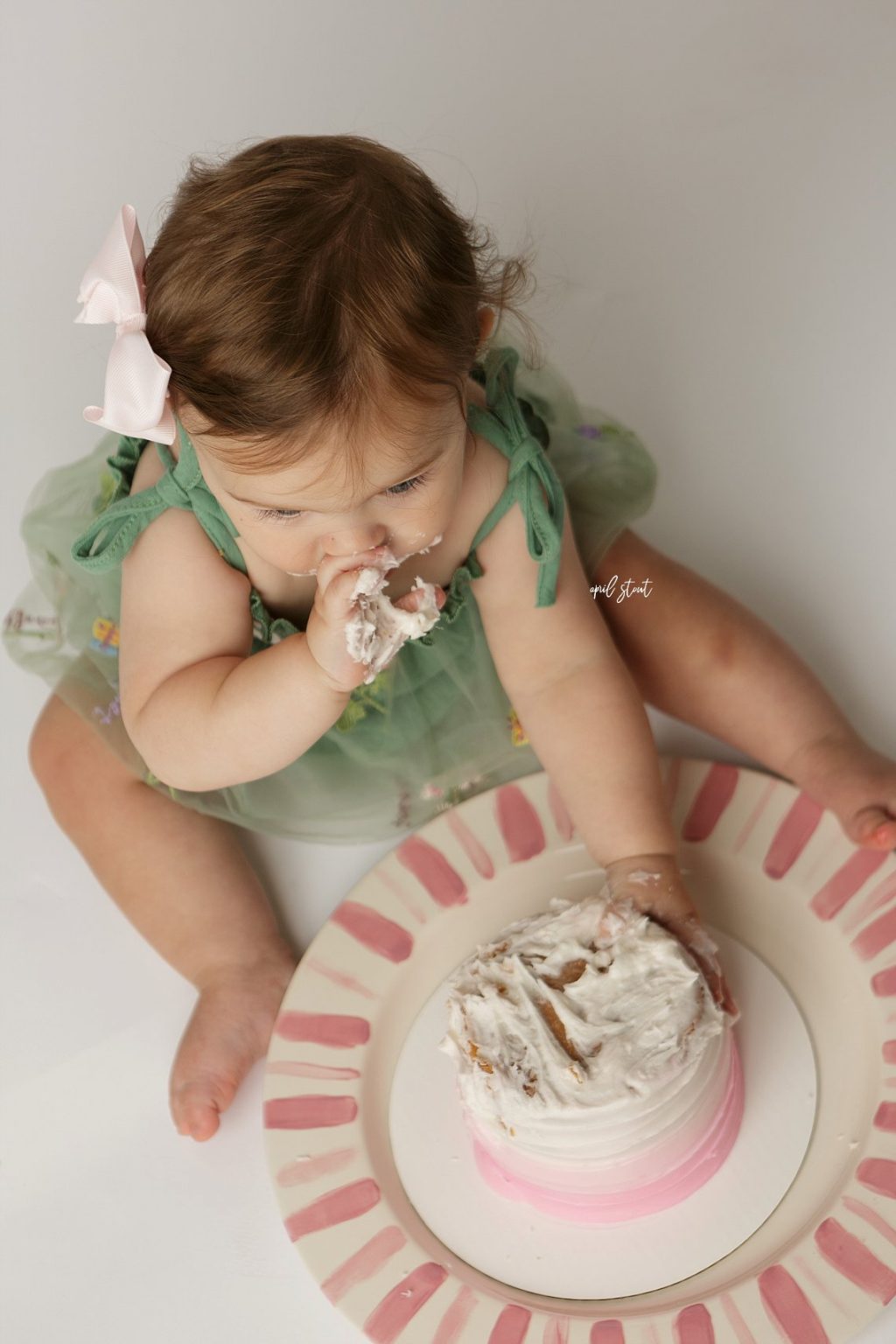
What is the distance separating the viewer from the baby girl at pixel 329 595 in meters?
0.91

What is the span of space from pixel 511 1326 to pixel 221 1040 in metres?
0.32

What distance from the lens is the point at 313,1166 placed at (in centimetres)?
107

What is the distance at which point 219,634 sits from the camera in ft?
3.72

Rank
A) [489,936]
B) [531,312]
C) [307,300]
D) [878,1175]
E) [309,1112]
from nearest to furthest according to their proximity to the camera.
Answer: [307,300] → [878,1175] → [309,1112] → [489,936] → [531,312]

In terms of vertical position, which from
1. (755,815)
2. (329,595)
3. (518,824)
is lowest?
(518,824)

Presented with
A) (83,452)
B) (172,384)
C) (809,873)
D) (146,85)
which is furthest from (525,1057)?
(146,85)

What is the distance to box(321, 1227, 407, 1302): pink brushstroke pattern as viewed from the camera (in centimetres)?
100

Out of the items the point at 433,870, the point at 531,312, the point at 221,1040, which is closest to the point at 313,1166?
the point at 221,1040

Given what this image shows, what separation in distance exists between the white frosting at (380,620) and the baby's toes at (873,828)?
38 centimetres

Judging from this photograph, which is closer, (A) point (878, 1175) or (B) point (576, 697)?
(A) point (878, 1175)

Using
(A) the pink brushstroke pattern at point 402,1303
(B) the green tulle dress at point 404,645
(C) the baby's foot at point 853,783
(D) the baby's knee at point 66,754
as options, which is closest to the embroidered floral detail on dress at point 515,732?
(B) the green tulle dress at point 404,645

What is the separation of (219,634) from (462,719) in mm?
239

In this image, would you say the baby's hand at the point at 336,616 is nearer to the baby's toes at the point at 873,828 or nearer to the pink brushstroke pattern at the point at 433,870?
the pink brushstroke pattern at the point at 433,870

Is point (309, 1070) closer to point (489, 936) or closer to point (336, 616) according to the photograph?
point (489, 936)
